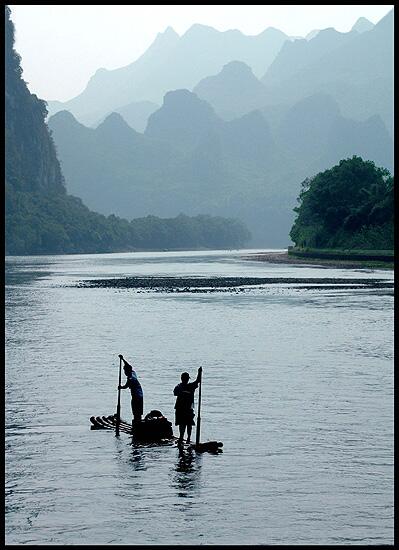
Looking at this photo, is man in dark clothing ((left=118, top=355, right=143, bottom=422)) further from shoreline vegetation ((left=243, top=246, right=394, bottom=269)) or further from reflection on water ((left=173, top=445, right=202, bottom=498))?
shoreline vegetation ((left=243, top=246, right=394, bottom=269))

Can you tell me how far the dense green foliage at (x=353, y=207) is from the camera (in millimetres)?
149250

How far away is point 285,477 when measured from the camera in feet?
65.2

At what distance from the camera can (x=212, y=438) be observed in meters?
24.3

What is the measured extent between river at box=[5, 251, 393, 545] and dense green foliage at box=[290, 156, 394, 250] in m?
95.0

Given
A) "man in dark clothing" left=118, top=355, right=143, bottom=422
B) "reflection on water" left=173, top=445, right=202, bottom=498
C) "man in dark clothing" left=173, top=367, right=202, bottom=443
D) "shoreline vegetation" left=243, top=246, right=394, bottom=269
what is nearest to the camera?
"reflection on water" left=173, top=445, right=202, bottom=498

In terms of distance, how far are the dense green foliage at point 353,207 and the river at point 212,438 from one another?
312 feet

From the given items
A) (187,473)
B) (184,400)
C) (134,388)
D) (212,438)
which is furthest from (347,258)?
(187,473)

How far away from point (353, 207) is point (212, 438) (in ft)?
448

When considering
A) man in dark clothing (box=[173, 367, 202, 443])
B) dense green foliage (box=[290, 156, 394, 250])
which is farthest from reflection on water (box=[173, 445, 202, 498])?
dense green foliage (box=[290, 156, 394, 250])

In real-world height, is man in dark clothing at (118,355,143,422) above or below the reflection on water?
above

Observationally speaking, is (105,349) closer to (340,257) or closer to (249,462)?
(249,462)

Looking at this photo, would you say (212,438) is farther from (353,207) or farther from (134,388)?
(353,207)

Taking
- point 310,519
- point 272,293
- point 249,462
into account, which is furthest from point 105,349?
point 272,293

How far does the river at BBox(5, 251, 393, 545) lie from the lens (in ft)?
54.3
